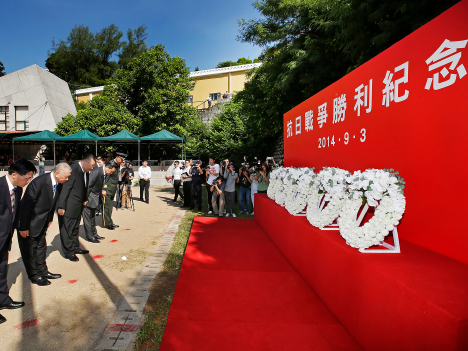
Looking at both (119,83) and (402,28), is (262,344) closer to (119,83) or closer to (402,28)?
(402,28)

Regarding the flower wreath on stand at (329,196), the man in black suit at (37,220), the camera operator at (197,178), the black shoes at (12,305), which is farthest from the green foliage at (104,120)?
the flower wreath on stand at (329,196)

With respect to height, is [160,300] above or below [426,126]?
below

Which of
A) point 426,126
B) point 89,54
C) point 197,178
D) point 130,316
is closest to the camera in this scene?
point 426,126

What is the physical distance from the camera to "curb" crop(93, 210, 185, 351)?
2.72 m

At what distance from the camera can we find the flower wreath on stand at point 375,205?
2664 millimetres

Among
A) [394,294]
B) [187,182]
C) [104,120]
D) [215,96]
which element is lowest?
[394,294]

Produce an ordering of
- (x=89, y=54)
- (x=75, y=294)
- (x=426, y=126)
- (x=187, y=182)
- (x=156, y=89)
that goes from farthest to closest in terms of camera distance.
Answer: (x=89, y=54) → (x=156, y=89) → (x=187, y=182) → (x=75, y=294) → (x=426, y=126)

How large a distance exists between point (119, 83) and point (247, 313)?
23334 mm

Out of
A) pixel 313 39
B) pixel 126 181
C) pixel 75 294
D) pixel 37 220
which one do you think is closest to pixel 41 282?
pixel 75 294

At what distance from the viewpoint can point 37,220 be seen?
12.7 ft

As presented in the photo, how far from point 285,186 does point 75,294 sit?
3.90m

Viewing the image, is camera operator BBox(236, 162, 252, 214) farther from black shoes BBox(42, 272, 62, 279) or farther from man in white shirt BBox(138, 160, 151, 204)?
black shoes BBox(42, 272, 62, 279)

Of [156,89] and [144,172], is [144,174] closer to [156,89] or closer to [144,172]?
[144,172]

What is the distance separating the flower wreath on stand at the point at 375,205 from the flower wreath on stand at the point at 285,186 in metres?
2.30
